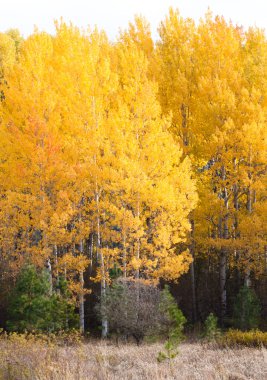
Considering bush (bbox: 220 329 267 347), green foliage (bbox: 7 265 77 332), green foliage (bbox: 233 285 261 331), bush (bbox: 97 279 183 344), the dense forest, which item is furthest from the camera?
green foliage (bbox: 233 285 261 331)

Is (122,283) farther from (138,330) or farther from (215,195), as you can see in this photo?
(215,195)

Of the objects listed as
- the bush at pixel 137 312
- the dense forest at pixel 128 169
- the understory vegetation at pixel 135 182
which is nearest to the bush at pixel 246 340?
the understory vegetation at pixel 135 182

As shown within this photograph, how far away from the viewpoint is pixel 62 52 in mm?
16750

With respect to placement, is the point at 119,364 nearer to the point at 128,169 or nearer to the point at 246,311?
the point at 128,169

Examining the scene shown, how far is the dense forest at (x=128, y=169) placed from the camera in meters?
13.5

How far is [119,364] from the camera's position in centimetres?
806

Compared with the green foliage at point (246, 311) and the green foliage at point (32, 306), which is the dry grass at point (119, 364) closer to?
the green foliage at point (32, 306)

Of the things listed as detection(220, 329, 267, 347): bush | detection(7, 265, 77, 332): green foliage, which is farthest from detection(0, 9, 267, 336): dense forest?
detection(220, 329, 267, 347): bush

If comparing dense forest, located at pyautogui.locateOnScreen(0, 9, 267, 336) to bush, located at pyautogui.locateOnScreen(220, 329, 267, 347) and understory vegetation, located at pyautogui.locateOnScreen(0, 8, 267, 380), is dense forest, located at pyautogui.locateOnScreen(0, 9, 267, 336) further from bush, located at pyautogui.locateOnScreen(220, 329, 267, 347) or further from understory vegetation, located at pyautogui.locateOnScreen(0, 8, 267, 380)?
bush, located at pyautogui.locateOnScreen(220, 329, 267, 347)

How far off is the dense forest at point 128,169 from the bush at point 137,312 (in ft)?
0.75

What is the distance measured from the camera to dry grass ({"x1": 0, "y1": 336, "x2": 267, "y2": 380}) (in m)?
7.00

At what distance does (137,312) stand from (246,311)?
3.97m

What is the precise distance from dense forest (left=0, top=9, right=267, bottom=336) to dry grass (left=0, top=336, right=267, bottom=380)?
3472 mm

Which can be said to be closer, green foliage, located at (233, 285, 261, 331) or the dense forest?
the dense forest
